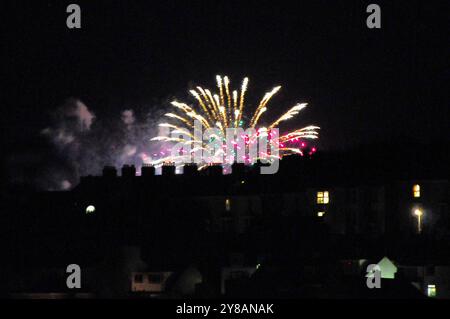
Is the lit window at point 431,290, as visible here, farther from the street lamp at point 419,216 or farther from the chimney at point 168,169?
the chimney at point 168,169

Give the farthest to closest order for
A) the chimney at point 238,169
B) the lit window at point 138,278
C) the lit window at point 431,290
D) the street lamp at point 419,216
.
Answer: the chimney at point 238,169 < the street lamp at point 419,216 < the lit window at point 138,278 < the lit window at point 431,290

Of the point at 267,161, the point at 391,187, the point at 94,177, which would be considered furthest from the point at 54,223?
the point at 391,187

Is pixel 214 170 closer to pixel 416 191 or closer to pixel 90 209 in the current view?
pixel 90 209

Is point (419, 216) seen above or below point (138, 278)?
above

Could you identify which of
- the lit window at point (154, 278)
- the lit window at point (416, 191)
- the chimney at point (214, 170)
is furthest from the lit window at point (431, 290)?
the chimney at point (214, 170)

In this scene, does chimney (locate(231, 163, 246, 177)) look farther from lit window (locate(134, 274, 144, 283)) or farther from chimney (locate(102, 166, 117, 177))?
lit window (locate(134, 274, 144, 283))

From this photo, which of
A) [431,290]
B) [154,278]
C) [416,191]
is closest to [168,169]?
[154,278]

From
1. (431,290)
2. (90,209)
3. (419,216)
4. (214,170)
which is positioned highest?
(214,170)

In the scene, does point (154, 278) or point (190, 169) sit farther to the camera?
point (190, 169)

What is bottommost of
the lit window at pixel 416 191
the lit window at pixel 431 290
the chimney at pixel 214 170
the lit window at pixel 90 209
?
the lit window at pixel 431 290
